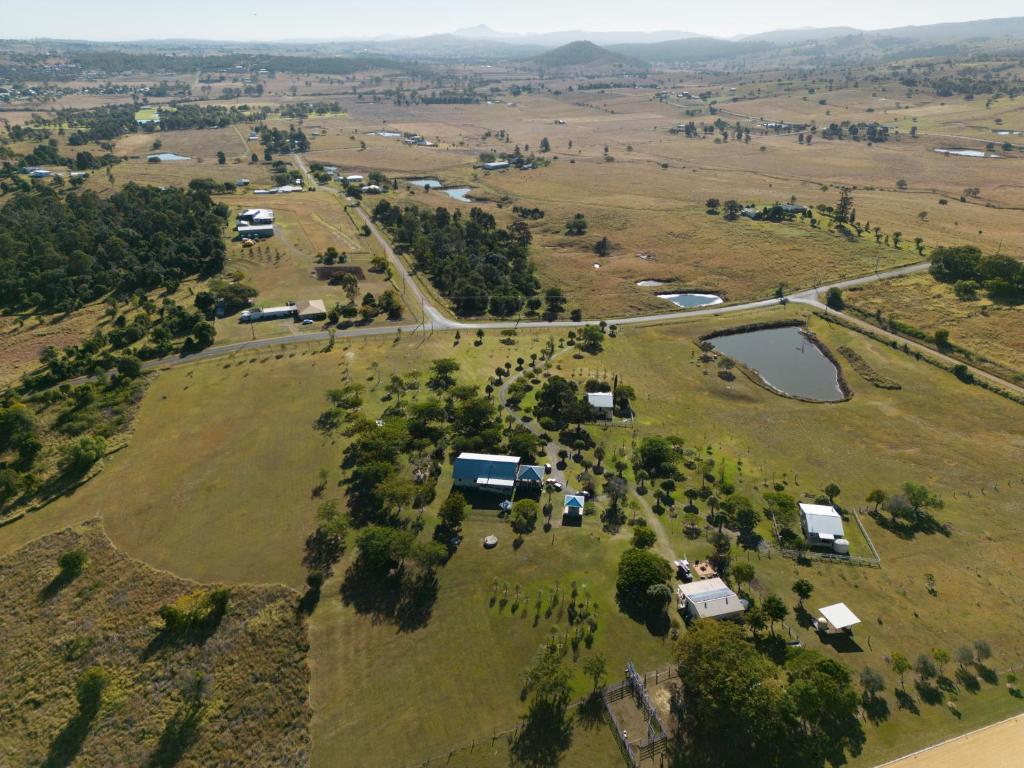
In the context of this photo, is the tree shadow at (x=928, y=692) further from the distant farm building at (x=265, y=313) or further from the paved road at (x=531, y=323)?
the distant farm building at (x=265, y=313)

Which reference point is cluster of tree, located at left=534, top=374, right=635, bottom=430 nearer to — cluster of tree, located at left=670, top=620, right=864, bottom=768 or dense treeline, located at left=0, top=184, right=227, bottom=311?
cluster of tree, located at left=670, top=620, right=864, bottom=768

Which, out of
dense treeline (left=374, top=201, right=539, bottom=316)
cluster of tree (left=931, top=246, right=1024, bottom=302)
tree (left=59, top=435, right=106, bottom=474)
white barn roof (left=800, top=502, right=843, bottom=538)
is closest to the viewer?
white barn roof (left=800, top=502, right=843, bottom=538)

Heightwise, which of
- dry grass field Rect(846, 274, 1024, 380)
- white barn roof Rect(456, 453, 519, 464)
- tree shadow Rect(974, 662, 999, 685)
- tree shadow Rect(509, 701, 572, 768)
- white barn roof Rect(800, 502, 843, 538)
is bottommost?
tree shadow Rect(509, 701, 572, 768)

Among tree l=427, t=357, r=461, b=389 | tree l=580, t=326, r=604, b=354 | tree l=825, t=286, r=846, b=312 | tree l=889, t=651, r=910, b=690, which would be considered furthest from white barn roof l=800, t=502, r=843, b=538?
tree l=825, t=286, r=846, b=312

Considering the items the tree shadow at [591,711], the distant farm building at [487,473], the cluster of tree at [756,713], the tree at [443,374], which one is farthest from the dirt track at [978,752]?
the tree at [443,374]

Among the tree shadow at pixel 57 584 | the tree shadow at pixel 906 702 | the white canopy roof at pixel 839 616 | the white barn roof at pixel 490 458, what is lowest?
the tree shadow at pixel 906 702

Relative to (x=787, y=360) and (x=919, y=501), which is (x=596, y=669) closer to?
(x=919, y=501)

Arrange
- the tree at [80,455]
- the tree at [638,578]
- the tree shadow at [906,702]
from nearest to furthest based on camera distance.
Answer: the tree shadow at [906,702], the tree at [638,578], the tree at [80,455]
